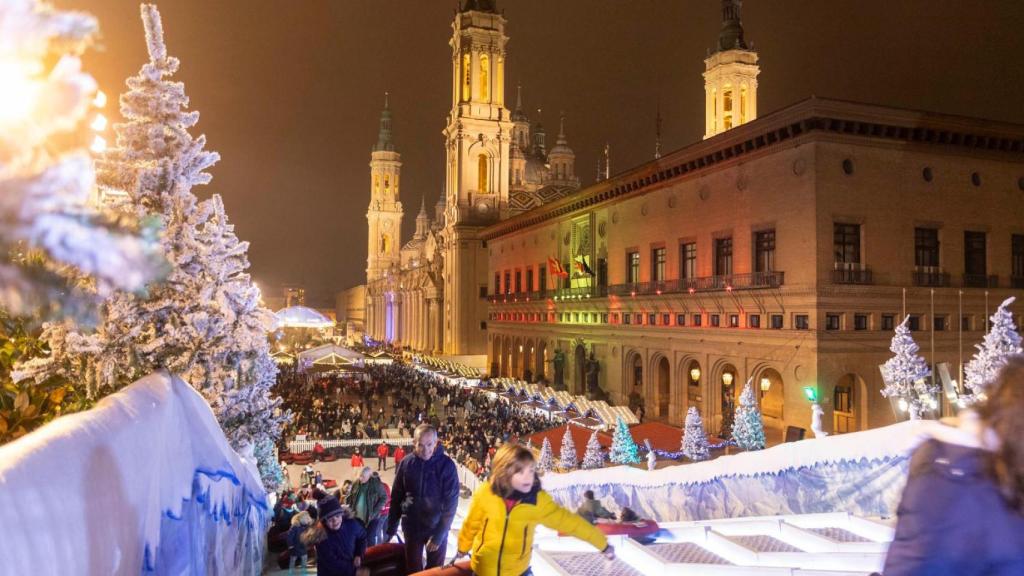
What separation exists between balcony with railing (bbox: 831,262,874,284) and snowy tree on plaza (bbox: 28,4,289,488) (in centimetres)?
2281

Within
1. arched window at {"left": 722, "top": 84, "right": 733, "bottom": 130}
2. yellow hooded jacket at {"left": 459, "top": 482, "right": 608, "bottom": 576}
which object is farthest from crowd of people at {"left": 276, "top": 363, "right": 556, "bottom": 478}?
arched window at {"left": 722, "top": 84, "right": 733, "bottom": 130}

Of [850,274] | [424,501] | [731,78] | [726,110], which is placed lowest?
[424,501]

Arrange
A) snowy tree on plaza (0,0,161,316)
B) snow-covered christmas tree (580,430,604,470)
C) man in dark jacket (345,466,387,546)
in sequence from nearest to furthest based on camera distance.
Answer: snowy tree on plaza (0,0,161,316) → man in dark jacket (345,466,387,546) → snow-covered christmas tree (580,430,604,470)

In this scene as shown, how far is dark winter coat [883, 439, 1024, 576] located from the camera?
2459 mm

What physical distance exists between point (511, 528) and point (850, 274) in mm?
25635

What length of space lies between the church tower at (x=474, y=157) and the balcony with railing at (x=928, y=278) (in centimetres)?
4511

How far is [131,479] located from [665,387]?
35.2m

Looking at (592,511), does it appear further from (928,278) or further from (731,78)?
(731,78)

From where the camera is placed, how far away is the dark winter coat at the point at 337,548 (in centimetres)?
604

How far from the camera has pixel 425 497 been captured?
603 centimetres

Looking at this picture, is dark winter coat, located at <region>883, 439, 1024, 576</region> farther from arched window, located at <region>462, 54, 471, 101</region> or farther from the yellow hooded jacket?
arched window, located at <region>462, 54, 471, 101</region>

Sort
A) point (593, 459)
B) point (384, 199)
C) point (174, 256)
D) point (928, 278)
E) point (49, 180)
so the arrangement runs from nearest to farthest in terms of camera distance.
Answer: point (49, 180) < point (174, 256) < point (593, 459) < point (928, 278) < point (384, 199)

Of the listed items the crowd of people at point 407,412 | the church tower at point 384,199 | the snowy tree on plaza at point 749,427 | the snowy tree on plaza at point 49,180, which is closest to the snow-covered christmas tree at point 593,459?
the crowd of people at point 407,412

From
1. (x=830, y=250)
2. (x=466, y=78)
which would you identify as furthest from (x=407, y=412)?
(x=466, y=78)
